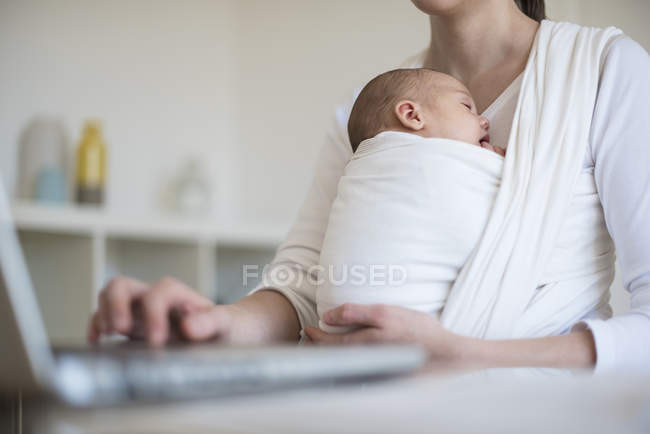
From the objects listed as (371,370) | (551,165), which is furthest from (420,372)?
(551,165)

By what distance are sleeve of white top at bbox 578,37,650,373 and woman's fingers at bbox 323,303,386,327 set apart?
29 centimetres

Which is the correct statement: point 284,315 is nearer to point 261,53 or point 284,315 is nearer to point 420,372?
point 420,372

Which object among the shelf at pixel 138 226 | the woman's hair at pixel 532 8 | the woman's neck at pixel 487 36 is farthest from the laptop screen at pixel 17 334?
the shelf at pixel 138 226

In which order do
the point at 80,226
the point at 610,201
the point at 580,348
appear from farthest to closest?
the point at 80,226 < the point at 610,201 < the point at 580,348

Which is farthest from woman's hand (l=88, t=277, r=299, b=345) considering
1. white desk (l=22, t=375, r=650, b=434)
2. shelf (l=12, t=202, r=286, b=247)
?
shelf (l=12, t=202, r=286, b=247)

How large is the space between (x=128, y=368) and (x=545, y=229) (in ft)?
2.59

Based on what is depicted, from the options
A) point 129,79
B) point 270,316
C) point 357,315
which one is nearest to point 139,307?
point 357,315

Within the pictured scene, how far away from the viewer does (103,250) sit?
2955 mm

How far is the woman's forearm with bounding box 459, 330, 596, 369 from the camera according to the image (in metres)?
0.87

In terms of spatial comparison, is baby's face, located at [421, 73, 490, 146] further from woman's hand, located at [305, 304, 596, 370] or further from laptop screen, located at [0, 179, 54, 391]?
laptop screen, located at [0, 179, 54, 391]

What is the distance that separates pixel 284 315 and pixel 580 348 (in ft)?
1.59

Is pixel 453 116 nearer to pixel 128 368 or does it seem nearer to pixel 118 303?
pixel 118 303

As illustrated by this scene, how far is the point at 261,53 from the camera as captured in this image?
418cm

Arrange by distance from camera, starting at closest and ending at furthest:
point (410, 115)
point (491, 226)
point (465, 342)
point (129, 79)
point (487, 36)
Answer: point (465, 342) → point (491, 226) → point (410, 115) → point (487, 36) → point (129, 79)
